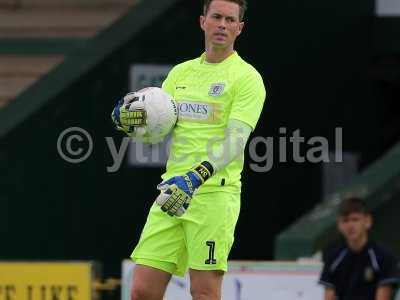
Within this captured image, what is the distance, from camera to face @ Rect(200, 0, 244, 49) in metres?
7.53

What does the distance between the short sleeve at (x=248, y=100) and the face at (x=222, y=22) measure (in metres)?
0.23

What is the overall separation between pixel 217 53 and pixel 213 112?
0.34 metres

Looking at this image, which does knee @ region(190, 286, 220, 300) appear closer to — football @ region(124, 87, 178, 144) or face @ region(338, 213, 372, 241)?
football @ region(124, 87, 178, 144)

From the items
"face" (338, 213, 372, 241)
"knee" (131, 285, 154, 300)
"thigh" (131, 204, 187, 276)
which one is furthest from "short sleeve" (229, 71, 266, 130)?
"face" (338, 213, 372, 241)

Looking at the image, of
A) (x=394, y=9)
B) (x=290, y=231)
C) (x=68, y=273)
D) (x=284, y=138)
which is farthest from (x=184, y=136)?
(x=394, y=9)

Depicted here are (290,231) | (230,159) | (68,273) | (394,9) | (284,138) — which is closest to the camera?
(230,159)

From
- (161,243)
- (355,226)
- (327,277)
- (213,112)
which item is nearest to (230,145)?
(213,112)

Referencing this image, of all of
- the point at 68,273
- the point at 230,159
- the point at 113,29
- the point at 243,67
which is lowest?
the point at 68,273

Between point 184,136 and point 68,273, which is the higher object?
point 184,136

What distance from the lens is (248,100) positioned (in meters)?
7.50

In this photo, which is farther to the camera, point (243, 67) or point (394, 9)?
point (394, 9)

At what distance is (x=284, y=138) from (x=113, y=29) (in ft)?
6.83

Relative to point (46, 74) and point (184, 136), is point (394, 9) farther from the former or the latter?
point (184, 136)

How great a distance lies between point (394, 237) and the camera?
12.7 metres
